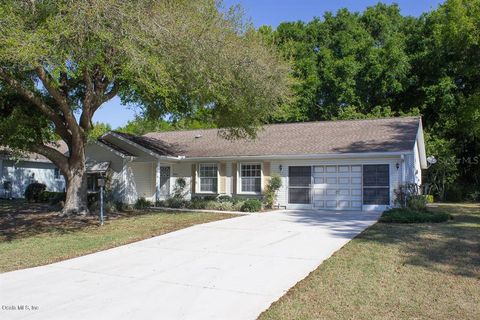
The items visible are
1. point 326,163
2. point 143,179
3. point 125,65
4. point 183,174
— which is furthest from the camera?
point 143,179

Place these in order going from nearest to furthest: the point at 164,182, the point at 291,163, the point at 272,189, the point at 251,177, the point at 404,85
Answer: the point at 272,189 < the point at 291,163 < the point at 251,177 < the point at 164,182 < the point at 404,85

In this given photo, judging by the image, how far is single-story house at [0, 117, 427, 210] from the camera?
61.6 ft

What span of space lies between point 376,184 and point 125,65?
11.9 m

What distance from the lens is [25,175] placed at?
30.4 metres

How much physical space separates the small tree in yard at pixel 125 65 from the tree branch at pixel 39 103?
39mm

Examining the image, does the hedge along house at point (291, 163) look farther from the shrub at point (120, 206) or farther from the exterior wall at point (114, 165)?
the shrub at point (120, 206)

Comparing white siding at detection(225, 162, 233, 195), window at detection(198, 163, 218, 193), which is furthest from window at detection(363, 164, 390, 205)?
window at detection(198, 163, 218, 193)

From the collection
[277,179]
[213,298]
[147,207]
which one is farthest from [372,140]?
[213,298]

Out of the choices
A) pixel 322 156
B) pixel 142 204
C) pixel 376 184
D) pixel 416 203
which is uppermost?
pixel 322 156

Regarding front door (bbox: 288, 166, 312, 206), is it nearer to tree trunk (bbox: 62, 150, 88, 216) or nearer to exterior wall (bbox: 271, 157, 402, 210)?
exterior wall (bbox: 271, 157, 402, 210)

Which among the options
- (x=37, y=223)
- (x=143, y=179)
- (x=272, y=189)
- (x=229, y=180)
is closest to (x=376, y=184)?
(x=272, y=189)

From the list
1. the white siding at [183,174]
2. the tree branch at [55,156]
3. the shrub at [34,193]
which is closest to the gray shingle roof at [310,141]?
the white siding at [183,174]

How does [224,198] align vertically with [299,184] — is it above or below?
below

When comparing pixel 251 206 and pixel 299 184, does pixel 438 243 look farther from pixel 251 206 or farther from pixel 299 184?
pixel 299 184
